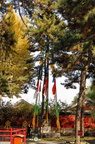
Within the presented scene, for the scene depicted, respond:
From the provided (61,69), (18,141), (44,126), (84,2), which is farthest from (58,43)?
(44,126)

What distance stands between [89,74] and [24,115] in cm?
1068

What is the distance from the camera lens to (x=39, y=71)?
Result: 95.7 ft

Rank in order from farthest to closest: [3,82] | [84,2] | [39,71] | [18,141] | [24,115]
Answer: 1. [24,115]
2. [39,71]
3. [3,82]
4. [84,2]
5. [18,141]

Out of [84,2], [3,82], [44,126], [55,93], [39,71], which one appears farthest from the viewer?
[39,71]

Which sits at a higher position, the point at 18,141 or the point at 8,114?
the point at 8,114

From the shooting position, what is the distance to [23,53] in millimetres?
32688

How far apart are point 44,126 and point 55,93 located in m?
4.16

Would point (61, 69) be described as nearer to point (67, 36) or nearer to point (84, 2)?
point (67, 36)

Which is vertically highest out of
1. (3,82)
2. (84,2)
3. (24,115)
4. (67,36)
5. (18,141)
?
(84,2)

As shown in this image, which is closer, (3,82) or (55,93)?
(55,93)

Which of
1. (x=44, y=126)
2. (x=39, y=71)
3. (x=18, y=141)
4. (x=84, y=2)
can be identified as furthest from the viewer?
(x=39, y=71)

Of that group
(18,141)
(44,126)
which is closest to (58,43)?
(18,141)

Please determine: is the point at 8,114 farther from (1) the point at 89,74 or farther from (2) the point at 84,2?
(2) the point at 84,2

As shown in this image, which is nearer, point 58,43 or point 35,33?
point 58,43
